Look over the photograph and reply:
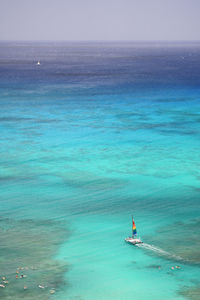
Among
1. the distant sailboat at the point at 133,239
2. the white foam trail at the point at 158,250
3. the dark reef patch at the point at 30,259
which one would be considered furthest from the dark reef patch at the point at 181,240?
the dark reef patch at the point at 30,259

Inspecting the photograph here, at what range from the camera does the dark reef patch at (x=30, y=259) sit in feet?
89.5

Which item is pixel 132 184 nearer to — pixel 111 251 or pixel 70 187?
pixel 70 187

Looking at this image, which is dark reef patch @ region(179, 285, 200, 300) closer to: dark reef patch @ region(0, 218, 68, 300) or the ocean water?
the ocean water

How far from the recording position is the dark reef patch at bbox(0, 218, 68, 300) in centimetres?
2728

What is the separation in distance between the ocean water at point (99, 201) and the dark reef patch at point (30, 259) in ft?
0.21

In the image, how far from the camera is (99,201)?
40.1 metres

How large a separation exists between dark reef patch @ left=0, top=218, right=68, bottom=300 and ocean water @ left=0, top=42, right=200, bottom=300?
0.06 m

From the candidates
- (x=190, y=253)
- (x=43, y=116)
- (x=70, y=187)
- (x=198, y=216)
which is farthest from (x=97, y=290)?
(x=43, y=116)

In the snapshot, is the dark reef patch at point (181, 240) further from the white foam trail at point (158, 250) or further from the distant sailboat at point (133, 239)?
the distant sailboat at point (133, 239)

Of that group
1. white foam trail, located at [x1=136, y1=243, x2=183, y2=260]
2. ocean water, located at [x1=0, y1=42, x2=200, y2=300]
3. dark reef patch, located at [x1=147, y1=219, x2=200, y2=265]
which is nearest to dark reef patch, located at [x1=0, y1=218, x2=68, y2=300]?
ocean water, located at [x1=0, y1=42, x2=200, y2=300]

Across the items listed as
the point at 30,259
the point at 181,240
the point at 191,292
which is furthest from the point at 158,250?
the point at 30,259

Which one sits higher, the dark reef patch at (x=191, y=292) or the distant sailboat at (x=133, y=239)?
the distant sailboat at (x=133, y=239)

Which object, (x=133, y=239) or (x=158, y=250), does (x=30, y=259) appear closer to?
(x=133, y=239)

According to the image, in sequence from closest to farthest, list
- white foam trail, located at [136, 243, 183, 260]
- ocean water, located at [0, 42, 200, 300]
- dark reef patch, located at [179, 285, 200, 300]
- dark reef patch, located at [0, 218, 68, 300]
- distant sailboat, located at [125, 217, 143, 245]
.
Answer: dark reef patch, located at [179, 285, 200, 300], dark reef patch, located at [0, 218, 68, 300], ocean water, located at [0, 42, 200, 300], white foam trail, located at [136, 243, 183, 260], distant sailboat, located at [125, 217, 143, 245]
